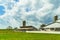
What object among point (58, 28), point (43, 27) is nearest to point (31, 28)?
point (43, 27)

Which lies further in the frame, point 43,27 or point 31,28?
point 31,28

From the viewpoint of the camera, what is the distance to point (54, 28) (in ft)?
165

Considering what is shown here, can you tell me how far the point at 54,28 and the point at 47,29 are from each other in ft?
6.48

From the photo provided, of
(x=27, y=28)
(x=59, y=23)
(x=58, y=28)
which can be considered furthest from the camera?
(x=27, y=28)

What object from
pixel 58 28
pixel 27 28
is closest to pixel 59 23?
pixel 58 28

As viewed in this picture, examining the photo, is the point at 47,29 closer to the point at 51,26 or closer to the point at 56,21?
the point at 51,26

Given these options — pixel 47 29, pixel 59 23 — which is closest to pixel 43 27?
pixel 47 29

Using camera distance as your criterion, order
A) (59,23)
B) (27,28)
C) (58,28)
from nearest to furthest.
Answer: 1. (58,28)
2. (59,23)
3. (27,28)

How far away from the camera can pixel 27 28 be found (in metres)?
59.9

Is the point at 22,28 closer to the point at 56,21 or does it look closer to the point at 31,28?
the point at 31,28

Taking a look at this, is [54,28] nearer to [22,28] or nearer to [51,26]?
[51,26]

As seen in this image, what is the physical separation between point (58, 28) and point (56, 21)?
879cm

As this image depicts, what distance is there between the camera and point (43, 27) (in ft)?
173

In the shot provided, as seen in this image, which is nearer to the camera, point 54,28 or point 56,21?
point 54,28
